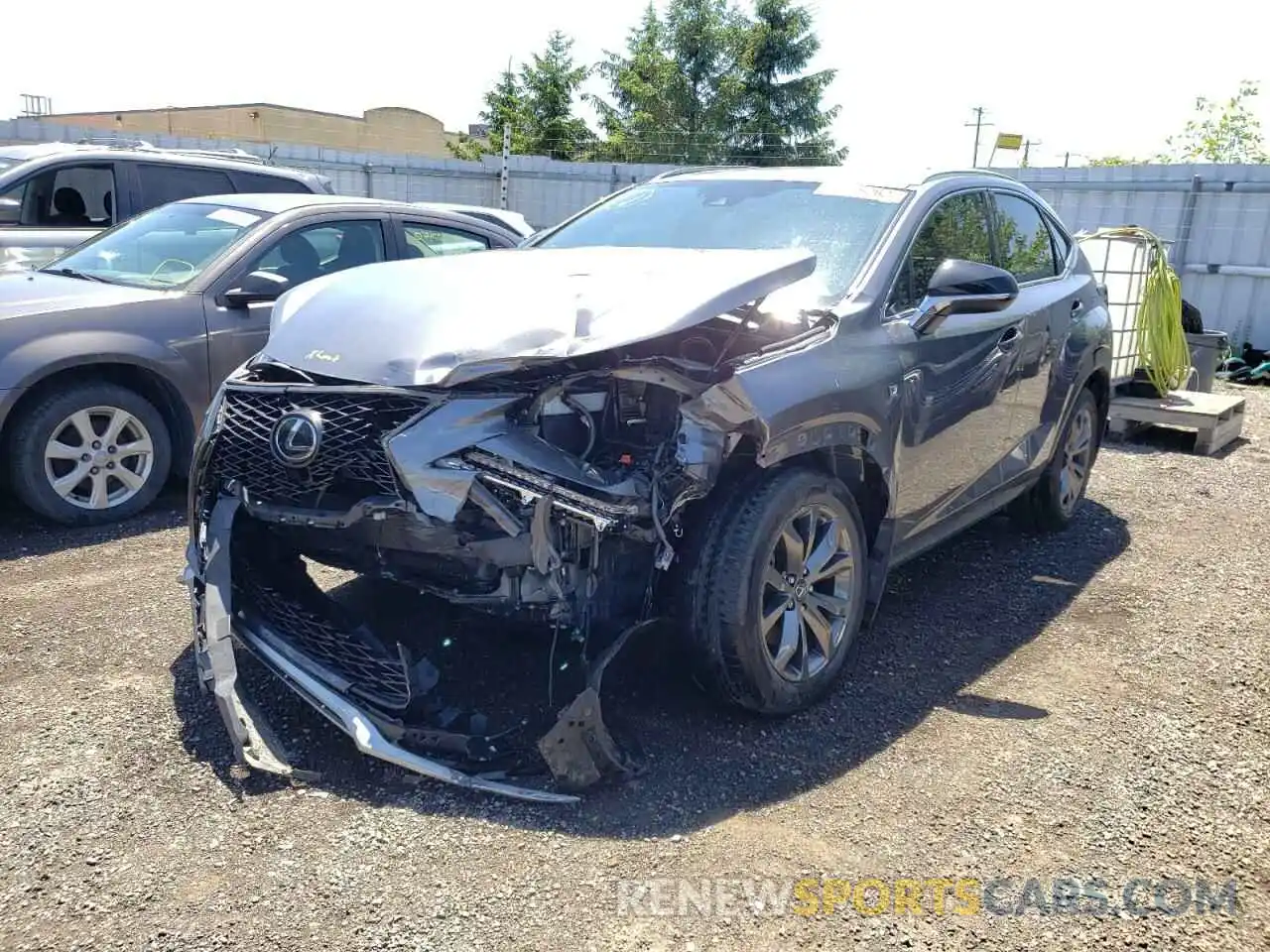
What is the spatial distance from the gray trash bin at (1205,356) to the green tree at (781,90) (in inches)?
892

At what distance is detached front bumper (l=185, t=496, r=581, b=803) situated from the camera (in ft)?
9.37

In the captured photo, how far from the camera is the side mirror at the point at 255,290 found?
5.55 meters

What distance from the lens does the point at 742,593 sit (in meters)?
3.11

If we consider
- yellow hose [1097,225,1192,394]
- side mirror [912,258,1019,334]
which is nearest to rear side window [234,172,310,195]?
side mirror [912,258,1019,334]

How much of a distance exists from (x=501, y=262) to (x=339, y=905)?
233 cm

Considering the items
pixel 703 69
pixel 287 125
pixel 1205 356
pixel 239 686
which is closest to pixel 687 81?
pixel 703 69

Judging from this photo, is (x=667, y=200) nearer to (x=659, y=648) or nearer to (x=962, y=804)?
(x=659, y=648)

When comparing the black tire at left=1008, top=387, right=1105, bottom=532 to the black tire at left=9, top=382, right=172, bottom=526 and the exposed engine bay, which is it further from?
the black tire at left=9, top=382, right=172, bottom=526

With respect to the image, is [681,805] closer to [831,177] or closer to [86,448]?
[831,177]

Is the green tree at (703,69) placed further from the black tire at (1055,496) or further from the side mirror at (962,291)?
the side mirror at (962,291)

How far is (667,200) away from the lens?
183 inches

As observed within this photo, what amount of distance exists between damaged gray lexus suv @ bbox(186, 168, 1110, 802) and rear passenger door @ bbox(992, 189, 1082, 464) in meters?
0.84

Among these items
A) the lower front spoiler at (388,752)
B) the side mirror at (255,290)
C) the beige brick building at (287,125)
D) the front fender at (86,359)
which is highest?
the beige brick building at (287,125)

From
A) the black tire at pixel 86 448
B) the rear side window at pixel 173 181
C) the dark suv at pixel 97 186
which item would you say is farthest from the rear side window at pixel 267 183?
the black tire at pixel 86 448
